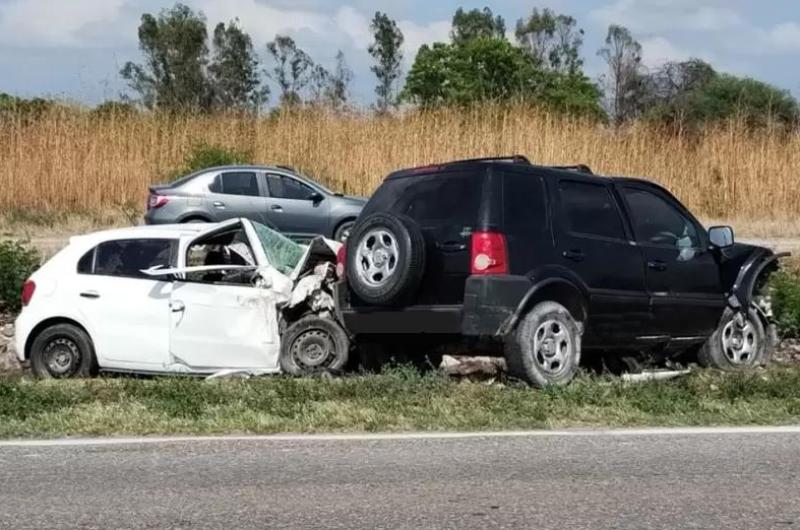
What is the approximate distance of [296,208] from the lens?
69.1 feet

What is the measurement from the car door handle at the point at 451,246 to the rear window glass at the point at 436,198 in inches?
6.3

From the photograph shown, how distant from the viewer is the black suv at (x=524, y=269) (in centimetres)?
998

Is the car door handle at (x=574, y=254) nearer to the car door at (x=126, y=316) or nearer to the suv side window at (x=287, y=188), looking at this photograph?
the car door at (x=126, y=316)

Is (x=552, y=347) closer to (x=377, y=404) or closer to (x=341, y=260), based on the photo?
(x=377, y=404)

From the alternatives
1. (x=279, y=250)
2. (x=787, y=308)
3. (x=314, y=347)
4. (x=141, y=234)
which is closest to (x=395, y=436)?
(x=314, y=347)

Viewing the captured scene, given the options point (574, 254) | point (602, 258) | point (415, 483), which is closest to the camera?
point (415, 483)

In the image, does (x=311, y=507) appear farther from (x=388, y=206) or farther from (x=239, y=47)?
(x=239, y=47)

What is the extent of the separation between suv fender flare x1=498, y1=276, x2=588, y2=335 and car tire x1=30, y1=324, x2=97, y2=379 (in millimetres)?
3902

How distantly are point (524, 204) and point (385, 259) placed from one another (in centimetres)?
118

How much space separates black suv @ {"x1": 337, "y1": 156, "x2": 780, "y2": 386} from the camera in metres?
9.98

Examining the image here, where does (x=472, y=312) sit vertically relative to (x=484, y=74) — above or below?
below

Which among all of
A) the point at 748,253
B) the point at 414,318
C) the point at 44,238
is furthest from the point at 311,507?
the point at 44,238

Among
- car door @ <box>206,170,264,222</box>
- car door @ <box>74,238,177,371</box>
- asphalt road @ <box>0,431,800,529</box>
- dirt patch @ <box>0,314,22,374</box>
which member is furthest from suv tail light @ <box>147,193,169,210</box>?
asphalt road @ <box>0,431,800,529</box>

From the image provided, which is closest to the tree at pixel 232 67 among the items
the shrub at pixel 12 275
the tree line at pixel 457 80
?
the tree line at pixel 457 80
